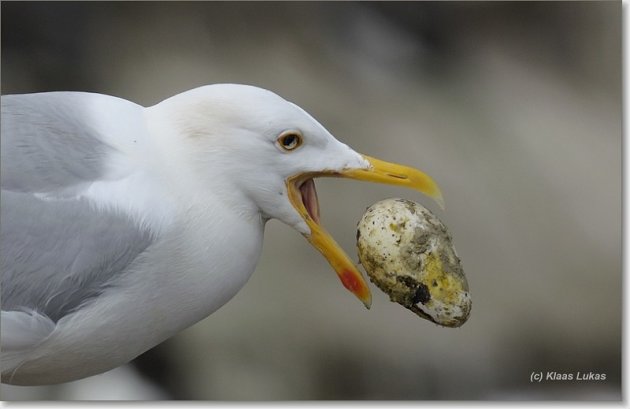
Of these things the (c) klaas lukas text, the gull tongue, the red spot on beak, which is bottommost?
the (c) klaas lukas text

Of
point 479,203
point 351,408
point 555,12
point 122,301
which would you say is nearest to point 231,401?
point 351,408

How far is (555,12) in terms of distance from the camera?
2088 millimetres

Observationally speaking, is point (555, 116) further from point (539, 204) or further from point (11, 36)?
point (11, 36)

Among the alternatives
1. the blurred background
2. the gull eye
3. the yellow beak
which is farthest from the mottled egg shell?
the blurred background

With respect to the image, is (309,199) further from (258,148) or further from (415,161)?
(415,161)

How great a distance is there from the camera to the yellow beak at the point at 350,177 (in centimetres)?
164

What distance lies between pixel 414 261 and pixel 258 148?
35cm

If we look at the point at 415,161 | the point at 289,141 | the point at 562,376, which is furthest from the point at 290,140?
the point at 562,376

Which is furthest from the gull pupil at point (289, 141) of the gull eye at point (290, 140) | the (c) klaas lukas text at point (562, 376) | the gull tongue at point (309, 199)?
the (c) klaas lukas text at point (562, 376)

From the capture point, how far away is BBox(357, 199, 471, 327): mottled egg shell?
1676mm

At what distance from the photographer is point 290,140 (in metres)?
1.59

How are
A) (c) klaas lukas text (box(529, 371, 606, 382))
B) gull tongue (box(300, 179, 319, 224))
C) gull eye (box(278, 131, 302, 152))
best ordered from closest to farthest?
gull eye (box(278, 131, 302, 152)), gull tongue (box(300, 179, 319, 224)), (c) klaas lukas text (box(529, 371, 606, 382))

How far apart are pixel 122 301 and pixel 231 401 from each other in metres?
0.59

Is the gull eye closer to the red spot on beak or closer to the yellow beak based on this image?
the yellow beak
